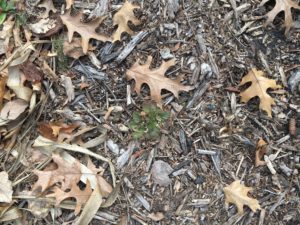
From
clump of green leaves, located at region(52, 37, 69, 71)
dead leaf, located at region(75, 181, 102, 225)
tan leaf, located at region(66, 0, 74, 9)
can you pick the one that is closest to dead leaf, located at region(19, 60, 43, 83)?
clump of green leaves, located at region(52, 37, 69, 71)

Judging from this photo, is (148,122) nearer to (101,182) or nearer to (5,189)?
(101,182)

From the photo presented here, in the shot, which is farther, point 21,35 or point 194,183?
point 21,35

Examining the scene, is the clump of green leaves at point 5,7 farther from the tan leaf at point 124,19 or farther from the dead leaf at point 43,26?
the tan leaf at point 124,19

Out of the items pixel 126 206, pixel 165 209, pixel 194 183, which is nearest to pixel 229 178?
pixel 194 183

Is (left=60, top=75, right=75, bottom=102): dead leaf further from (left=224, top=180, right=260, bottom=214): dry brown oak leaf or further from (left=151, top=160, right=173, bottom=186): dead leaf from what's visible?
(left=224, top=180, right=260, bottom=214): dry brown oak leaf

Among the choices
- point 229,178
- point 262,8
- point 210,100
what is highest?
point 262,8

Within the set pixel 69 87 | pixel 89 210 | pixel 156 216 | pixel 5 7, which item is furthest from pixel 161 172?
pixel 5 7

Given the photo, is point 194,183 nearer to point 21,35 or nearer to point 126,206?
point 126,206
